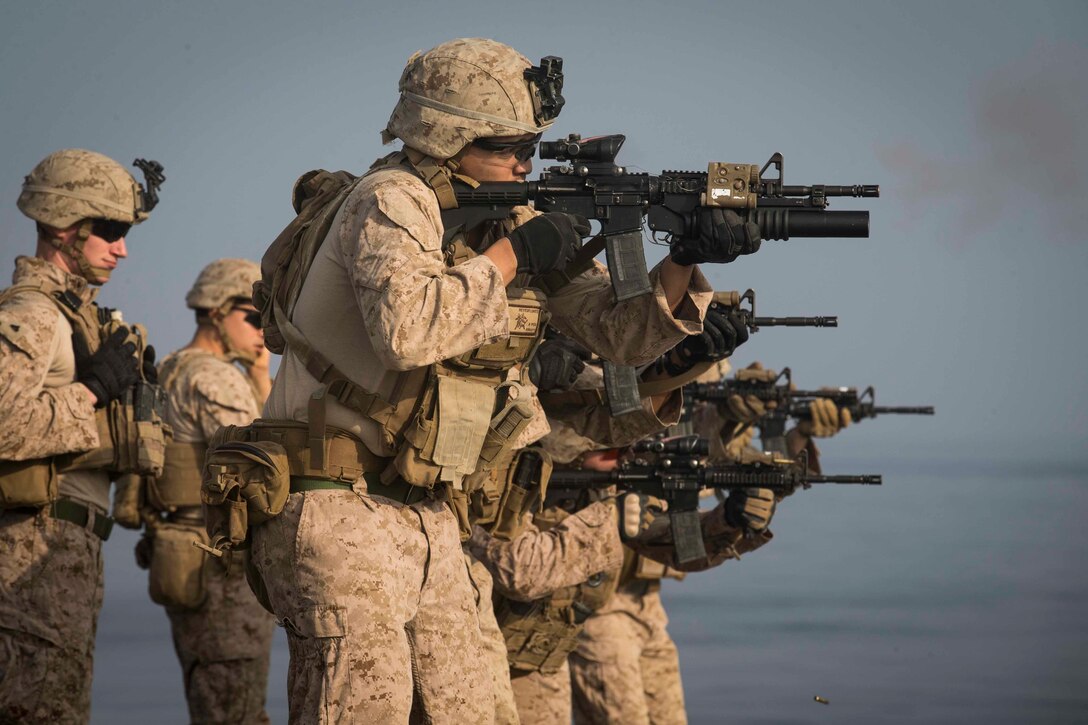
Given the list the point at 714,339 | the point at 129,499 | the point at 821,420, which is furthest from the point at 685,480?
the point at 821,420

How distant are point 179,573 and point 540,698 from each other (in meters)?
2.00

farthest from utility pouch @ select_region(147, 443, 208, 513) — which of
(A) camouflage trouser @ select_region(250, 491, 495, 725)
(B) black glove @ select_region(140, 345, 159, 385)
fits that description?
(A) camouflage trouser @ select_region(250, 491, 495, 725)

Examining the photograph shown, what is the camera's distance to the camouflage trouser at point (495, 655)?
601cm

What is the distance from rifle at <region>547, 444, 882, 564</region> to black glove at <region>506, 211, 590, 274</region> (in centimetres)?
270

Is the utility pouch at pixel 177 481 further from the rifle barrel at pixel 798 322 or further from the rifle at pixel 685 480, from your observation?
the rifle barrel at pixel 798 322

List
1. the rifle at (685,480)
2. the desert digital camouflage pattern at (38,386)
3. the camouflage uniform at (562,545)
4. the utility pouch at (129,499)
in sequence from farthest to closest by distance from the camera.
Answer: the utility pouch at (129,499) → the rifle at (685,480) → the camouflage uniform at (562,545) → the desert digital camouflage pattern at (38,386)

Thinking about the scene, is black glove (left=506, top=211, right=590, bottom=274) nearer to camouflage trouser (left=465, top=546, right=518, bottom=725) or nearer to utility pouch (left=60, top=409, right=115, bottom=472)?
camouflage trouser (left=465, top=546, right=518, bottom=725)

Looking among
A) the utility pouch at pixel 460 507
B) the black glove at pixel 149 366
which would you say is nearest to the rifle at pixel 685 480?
the black glove at pixel 149 366

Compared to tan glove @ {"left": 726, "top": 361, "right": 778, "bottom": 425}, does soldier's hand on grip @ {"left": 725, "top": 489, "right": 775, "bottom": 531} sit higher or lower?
lower

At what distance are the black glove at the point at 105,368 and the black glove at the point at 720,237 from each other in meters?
2.68

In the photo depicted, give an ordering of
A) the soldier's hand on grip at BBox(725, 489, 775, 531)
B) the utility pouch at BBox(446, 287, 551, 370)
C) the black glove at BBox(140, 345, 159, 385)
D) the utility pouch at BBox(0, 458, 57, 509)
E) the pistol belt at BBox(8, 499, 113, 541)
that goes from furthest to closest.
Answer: the soldier's hand on grip at BBox(725, 489, 775, 531) < the black glove at BBox(140, 345, 159, 385) < the pistol belt at BBox(8, 499, 113, 541) < the utility pouch at BBox(0, 458, 57, 509) < the utility pouch at BBox(446, 287, 551, 370)

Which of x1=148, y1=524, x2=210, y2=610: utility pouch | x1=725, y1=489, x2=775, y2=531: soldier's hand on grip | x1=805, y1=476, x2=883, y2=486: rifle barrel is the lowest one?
x1=148, y1=524, x2=210, y2=610: utility pouch

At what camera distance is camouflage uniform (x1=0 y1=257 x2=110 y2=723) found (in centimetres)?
682

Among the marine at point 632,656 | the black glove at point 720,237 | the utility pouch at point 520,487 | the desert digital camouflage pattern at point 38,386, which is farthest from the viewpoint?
the marine at point 632,656
